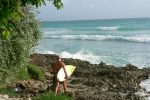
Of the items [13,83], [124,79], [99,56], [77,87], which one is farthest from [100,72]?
[99,56]

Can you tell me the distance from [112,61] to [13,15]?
23043 millimetres

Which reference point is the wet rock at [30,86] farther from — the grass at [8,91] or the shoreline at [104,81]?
the shoreline at [104,81]

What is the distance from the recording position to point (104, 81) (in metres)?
22.0

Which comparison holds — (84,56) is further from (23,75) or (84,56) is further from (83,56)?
(23,75)

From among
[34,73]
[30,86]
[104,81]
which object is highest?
[34,73]

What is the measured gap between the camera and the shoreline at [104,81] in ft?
60.2

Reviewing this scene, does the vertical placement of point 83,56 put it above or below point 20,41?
below

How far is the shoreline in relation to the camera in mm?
18359

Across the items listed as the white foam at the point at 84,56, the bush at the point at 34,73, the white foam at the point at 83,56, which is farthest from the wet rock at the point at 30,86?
the white foam at the point at 83,56

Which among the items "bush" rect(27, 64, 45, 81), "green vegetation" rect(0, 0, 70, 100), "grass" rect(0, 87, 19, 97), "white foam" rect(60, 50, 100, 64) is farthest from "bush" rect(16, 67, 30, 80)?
"white foam" rect(60, 50, 100, 64)

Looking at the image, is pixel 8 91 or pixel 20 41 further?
pixel 8 91

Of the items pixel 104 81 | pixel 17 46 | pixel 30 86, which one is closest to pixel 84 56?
pixel 104 81

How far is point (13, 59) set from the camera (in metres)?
16.5

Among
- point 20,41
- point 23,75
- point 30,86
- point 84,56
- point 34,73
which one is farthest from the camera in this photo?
point 84,56
